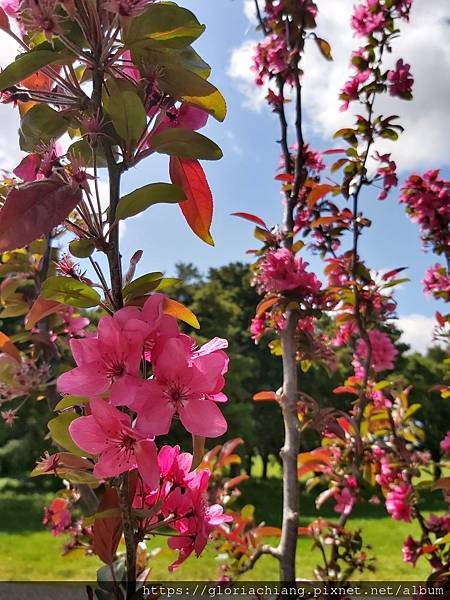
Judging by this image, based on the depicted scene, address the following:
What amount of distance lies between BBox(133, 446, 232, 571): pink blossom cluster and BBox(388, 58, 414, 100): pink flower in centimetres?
144

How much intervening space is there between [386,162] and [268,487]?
266 inches

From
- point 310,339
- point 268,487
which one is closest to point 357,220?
point 310,339

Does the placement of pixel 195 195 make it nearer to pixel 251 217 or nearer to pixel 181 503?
pixel 181 503

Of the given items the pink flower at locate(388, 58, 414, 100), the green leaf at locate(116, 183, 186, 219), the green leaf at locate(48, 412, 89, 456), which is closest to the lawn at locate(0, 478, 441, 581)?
the green leaf at locate(48, 412, 89, 456)

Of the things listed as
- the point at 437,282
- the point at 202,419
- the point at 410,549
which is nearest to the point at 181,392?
the point at 202,419

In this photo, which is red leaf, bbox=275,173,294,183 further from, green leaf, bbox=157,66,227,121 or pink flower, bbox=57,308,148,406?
pink flower, bbox=57,308,148,406

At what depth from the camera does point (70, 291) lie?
384mm

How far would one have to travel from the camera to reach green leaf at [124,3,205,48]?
370 mm

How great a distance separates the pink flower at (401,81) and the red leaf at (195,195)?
132cm

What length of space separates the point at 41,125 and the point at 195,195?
128 millimetres

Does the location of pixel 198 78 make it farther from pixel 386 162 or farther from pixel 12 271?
pixel 386 162

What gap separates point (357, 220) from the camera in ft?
4.83

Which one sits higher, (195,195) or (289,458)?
(195,195)

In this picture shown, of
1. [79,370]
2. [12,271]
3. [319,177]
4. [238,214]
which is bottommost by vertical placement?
[79,370]
